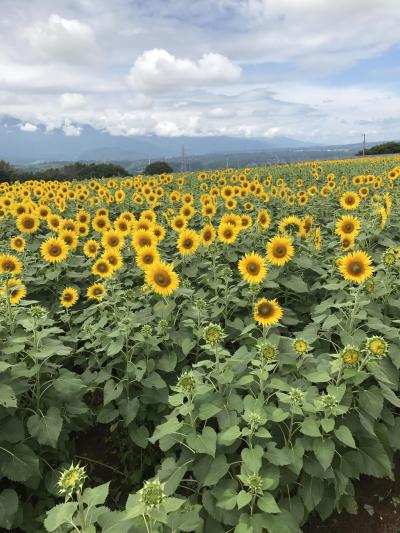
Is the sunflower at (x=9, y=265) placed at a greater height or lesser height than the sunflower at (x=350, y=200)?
lesser

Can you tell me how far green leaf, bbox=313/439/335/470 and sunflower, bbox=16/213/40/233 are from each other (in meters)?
6.31

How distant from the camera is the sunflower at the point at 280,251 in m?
4.75

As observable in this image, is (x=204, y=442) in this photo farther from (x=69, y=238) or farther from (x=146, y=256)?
(x=69, y=238)

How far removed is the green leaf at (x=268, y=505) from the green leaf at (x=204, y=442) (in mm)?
387

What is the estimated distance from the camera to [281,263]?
4.71m

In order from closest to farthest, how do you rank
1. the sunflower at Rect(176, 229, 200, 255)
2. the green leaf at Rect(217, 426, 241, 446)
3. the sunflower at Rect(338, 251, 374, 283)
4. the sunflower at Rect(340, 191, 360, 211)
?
the green leaf at Rect(217, 426, 241, 446) → the sunflower at Rect(338, 251, 374, 283) → the sunflower at Rect(176, 229, 200, 255) → the sunflower at Rect(340, 191, 360, 211)

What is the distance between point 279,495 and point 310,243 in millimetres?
3474

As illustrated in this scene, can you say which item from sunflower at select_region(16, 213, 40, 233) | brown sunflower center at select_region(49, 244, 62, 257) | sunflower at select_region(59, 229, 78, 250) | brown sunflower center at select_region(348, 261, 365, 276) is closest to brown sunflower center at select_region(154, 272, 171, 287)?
brown sunflower center at select_region(348, 261, 365, 276)

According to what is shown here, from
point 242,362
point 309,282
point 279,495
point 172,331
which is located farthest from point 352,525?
point 309,282

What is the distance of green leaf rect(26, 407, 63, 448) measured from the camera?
9.97 feet

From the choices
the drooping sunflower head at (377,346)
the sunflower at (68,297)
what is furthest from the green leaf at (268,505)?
the sunflower at (68,297)

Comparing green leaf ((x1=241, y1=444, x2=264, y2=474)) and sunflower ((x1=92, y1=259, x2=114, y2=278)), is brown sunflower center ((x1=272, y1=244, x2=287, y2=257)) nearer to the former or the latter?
sunflower ((x1=92, y1=259, x2=114, y2=278))

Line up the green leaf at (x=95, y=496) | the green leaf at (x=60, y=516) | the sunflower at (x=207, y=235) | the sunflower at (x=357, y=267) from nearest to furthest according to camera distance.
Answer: the green leaf at (x=60, y=516) < the green leaf at (x=95, y=496) < the sunflower at (x=357, y=267) < the sunflower at (x=207, y=235)

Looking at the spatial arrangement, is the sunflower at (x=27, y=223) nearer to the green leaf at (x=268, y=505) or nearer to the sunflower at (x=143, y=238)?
the sunflower at (x=143, y=238)
